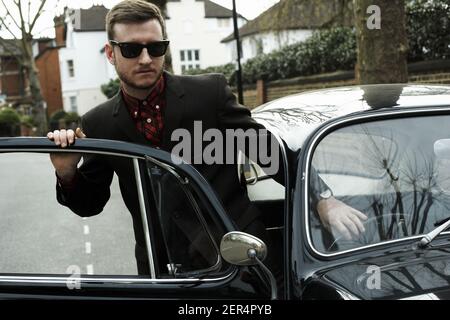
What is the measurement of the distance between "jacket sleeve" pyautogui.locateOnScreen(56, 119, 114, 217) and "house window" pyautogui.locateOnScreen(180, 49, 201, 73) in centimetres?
4612

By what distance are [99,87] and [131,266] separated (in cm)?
4960

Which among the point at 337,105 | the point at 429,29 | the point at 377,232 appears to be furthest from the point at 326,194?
the point at 429,29

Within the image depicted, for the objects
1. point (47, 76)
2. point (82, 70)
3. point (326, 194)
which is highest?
point (82, 70)

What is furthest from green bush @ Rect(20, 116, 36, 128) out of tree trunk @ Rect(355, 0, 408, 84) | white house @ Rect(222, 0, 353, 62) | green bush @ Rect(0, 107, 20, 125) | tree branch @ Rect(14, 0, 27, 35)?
tree trunk @ Rect(355, 0, 408, 84)

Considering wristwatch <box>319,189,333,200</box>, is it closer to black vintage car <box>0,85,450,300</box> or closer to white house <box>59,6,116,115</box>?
black vintage car <box>0,85,450,300</box>

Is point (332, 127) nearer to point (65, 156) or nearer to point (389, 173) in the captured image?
point (389, 173)

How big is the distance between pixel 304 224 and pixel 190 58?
47225 mm

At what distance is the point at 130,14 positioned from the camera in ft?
7.60

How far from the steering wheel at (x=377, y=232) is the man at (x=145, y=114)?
409 mm

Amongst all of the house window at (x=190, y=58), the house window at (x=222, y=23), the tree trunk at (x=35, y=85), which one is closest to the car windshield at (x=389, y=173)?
the tree trunk at (x=35, y=85)

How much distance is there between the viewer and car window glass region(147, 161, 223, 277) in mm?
2021

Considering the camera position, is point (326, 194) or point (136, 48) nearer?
point (326, 194)

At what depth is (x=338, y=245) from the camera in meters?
2.11

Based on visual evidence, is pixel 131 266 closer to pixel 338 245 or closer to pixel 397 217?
pixel 338 245
